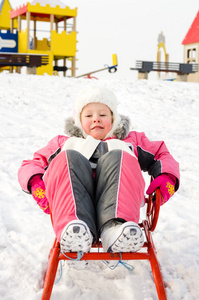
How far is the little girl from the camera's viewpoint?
1.62 metres

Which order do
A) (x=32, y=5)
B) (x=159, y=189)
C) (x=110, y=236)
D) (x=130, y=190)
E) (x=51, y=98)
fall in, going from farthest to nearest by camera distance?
(x=32, y=5) < (x=51, y=98) < (x=159, y=189) < (x=130, y=190) < (x=110, y=236)

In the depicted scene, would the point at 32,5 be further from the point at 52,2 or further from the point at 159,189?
the point at 159,189

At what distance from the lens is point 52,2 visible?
1302 centimetres

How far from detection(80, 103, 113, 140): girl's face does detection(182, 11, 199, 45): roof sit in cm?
1708

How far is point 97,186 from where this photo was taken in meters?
1.92

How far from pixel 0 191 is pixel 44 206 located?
5.48ft

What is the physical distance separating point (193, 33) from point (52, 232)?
17.9 meters

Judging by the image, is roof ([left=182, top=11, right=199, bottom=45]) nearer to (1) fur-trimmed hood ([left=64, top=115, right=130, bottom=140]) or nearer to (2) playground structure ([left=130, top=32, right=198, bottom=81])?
(2) playground structure ([left=130, top=32, right=198, bottom=81])

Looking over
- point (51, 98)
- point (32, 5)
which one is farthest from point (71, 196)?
point (32, 5)

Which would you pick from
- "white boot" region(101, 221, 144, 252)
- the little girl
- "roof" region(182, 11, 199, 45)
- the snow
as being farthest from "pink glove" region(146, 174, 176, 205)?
"roof" region(182, 11, 199, 45)

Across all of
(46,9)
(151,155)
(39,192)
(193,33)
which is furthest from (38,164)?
(193,33)

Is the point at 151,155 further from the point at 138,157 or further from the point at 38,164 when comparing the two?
the point at 38,164

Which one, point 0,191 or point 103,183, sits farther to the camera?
point 0,191

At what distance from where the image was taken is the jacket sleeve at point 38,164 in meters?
2.03
